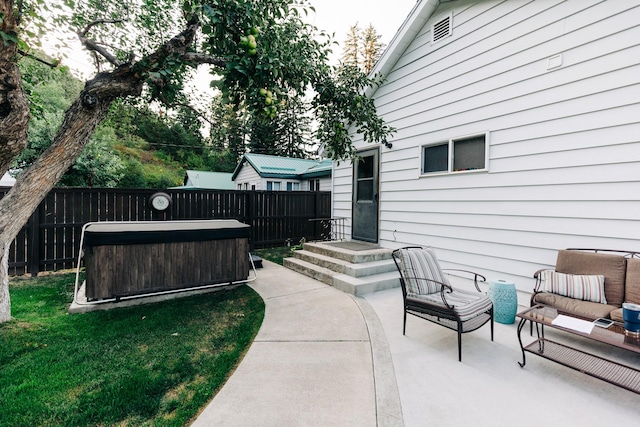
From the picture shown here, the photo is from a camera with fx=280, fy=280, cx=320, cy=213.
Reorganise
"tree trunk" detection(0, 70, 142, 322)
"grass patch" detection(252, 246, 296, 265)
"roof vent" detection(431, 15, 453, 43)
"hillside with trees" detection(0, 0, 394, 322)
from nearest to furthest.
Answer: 1. "hillside with trees" detection(0, 0, 394, 322)
2. "tree trunk" detection(0, 70, 142, 322)
3. "roof vent" detection(431, 15, 453, 43)
4. "grass patch" detection(252, 246, 296, 265)

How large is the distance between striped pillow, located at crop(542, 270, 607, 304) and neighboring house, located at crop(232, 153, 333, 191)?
11.5m

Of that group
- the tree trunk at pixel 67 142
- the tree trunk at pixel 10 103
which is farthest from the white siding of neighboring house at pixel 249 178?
the tree trunk at pixel 10 103

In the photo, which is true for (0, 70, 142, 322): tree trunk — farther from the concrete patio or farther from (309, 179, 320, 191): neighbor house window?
(309, 179, 320, 191): neighbor house window

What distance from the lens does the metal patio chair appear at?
8.87ft

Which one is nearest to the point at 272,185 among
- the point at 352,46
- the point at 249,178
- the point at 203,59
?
the point at 249,178

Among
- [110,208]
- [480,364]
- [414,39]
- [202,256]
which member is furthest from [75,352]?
[414,39]

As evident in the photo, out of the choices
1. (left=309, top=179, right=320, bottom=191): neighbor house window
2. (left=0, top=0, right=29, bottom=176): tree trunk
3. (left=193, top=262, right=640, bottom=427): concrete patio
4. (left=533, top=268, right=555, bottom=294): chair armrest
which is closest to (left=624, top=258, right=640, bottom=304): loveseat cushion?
(left=193, top=262, right=640, bottom=427): concrete patio

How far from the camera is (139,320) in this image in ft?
11.2

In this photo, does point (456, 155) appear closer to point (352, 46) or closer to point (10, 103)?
point (10, 103)

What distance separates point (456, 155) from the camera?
473 centimetres

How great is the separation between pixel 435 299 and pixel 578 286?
1562mm

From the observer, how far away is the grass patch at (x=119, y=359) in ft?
6.23

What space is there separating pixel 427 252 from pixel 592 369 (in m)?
1.72

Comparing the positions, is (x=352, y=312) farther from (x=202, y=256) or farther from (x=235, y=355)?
(x=202, y=256)
